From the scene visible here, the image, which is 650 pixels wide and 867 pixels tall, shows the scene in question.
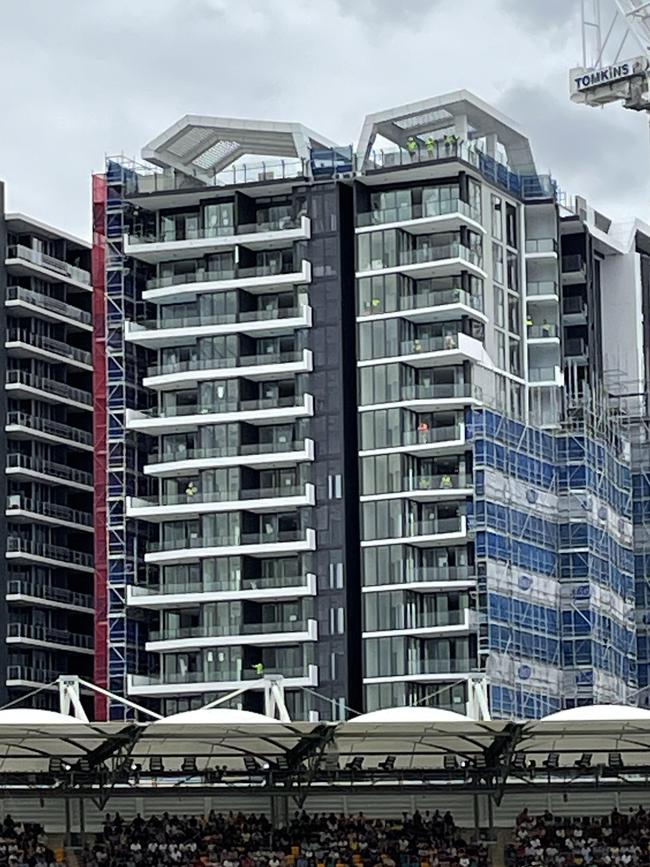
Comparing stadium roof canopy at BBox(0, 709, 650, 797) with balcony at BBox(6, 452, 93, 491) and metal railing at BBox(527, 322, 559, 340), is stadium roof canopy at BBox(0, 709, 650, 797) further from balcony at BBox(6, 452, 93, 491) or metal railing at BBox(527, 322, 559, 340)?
metal railing at BBox(527, 322, 559, 340)

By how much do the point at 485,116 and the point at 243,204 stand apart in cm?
1265

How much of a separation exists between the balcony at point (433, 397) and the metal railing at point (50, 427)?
1860 centimetres

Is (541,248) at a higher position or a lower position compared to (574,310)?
higher

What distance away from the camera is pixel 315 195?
11681 centimetres

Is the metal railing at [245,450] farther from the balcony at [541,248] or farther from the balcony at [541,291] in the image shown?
the balcony at [541,248]

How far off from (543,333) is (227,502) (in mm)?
18910

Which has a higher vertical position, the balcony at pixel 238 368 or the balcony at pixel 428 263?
the balcony at pixel 428 263

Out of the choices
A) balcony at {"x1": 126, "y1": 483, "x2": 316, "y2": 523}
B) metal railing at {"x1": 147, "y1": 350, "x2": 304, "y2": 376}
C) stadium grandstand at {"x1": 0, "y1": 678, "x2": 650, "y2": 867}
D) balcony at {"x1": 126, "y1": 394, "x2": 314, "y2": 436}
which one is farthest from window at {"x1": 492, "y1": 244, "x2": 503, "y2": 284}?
stadium grandstand at {"x1": 0, "y1": 678, "x2": 650, "y2": 867}

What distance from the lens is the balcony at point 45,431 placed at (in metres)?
122

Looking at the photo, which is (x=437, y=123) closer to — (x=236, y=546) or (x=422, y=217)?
(x=422, y=217)

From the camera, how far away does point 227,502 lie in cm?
11450

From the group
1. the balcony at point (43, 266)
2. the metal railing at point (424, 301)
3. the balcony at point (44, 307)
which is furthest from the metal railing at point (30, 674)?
the metal railing at point (424, 301)

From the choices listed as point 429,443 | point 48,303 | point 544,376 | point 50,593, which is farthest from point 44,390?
point 544,376

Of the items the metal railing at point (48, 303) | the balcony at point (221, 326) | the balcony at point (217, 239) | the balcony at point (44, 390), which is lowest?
the balcony at point (44, 390)
